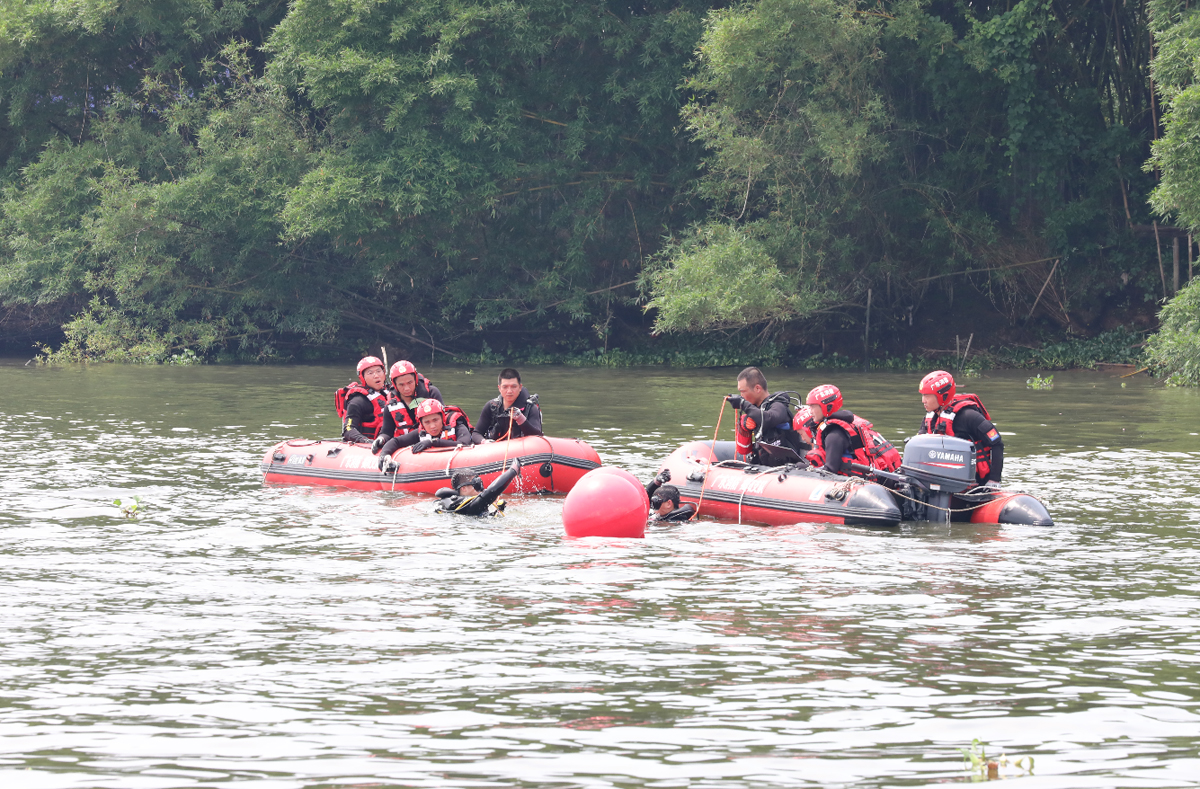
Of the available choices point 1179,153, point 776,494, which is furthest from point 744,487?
point 1179,153

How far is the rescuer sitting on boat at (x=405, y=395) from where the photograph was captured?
42.1 ft

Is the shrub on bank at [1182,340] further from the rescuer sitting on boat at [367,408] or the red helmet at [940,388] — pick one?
the rescuer sitting on boat at [367,408]

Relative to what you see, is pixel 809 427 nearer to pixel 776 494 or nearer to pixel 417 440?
pixel 776 494

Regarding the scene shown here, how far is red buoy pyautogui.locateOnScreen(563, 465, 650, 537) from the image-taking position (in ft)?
32.2

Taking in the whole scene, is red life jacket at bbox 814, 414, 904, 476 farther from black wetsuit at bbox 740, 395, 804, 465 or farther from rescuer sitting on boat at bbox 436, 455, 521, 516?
rescuer sitting on boat at bbox 436, 455, 521, 516

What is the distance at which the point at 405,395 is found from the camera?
1306cm

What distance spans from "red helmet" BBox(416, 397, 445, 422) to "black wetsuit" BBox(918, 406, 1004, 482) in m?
4.67

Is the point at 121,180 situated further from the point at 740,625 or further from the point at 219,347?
the point at 740,625

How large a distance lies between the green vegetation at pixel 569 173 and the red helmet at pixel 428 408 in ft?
43.6

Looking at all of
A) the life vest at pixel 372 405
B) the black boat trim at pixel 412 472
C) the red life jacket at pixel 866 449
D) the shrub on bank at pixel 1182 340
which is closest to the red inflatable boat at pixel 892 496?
the red life jacket at pixel 866 449

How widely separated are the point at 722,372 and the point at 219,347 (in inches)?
480

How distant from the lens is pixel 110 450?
15211 mm

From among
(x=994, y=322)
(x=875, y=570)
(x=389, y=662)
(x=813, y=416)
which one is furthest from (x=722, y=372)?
(x=389, y=662)

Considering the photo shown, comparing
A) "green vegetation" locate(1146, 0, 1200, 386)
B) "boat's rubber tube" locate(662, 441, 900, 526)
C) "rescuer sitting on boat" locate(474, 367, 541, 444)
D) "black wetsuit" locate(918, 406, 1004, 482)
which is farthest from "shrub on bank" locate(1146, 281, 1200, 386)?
"rescuer sitting on boat" locate(474, 367, 541, 444)
